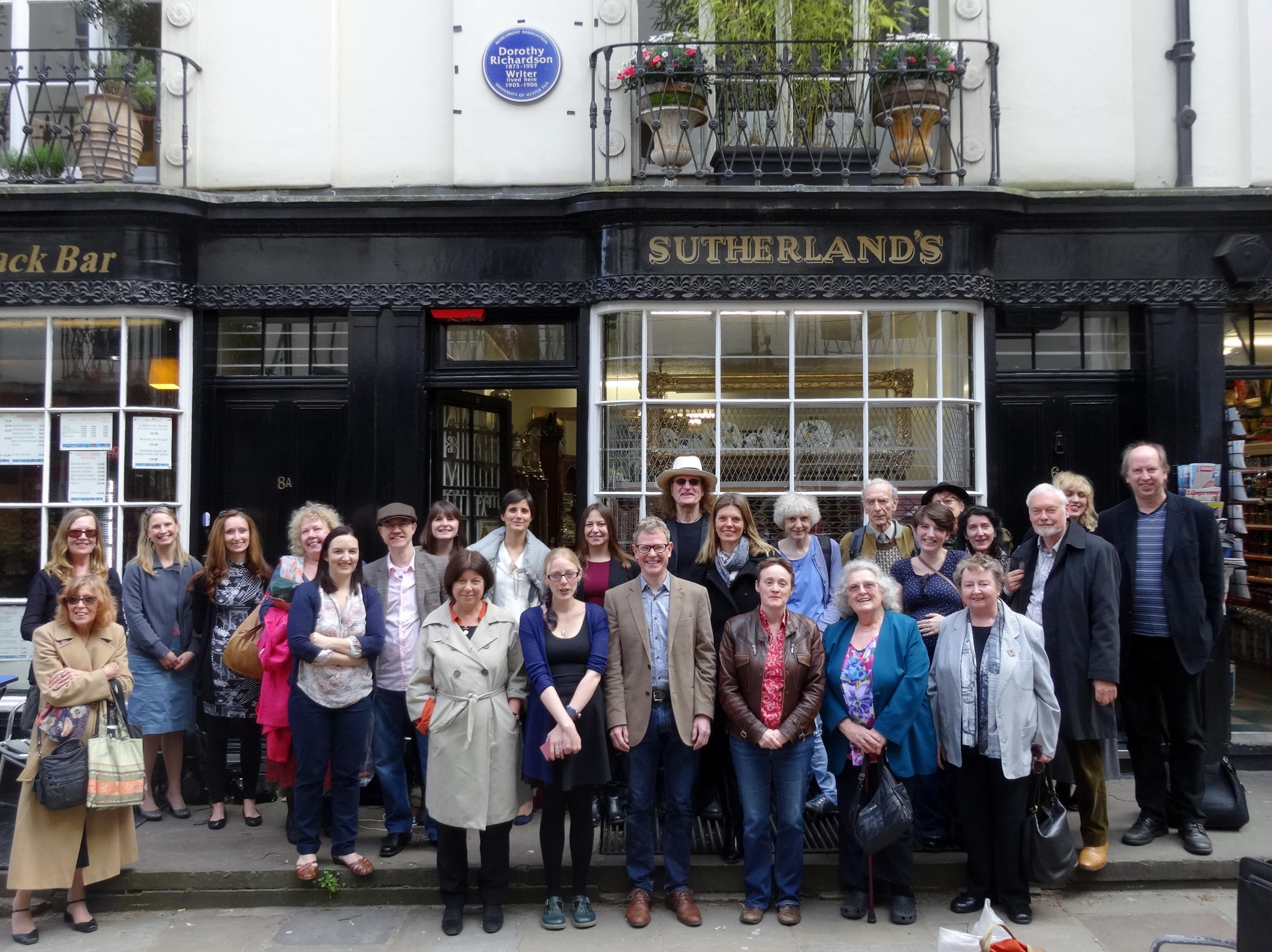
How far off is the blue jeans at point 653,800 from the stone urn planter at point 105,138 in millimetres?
5608

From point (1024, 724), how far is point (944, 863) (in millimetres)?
1114

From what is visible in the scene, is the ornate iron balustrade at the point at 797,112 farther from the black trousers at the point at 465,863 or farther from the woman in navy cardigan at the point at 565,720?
the black trousers at the point at 465,863

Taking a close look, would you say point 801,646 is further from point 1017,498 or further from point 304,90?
point 304,90

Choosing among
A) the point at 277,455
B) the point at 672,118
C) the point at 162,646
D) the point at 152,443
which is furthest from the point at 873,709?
the point at 152,443

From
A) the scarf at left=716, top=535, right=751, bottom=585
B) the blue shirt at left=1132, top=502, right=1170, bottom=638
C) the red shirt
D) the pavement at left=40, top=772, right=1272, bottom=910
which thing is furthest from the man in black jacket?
the scarf at left=716, top=535, right=751, bottom=585

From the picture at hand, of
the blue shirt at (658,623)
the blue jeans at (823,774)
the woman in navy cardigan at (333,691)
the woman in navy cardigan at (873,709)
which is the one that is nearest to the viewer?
the woman in navy cardigan at (873,709)

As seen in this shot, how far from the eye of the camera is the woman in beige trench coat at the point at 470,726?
15.9ft

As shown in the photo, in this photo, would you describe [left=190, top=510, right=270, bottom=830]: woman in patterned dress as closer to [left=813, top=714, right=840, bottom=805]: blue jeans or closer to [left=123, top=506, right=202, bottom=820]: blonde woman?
[left=123, top=506, right=202, bottom=820]: blonde woman

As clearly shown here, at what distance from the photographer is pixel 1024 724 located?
4.78m

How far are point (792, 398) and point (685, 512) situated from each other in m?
1.78

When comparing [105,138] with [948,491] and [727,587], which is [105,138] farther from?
[948,491]

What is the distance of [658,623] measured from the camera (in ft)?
16.9

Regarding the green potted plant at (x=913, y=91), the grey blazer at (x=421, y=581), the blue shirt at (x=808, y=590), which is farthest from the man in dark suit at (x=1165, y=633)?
the grey blazer at (x=421, y=581)

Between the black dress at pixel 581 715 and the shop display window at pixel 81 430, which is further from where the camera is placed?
the shop display window at pixel 81 430
